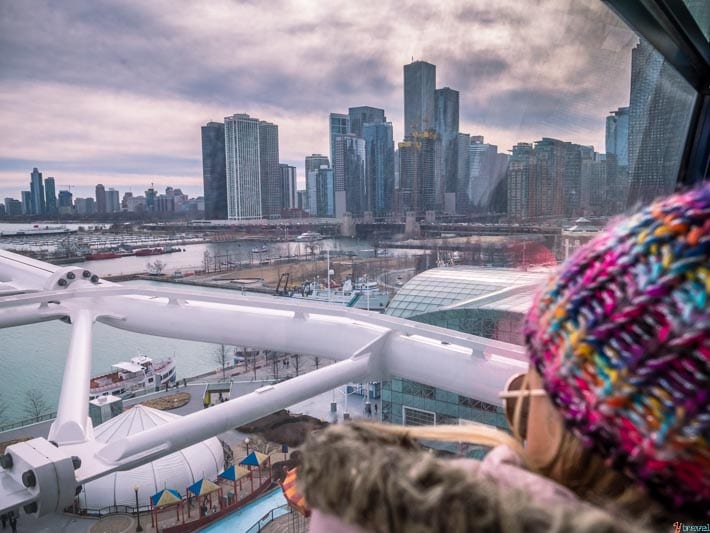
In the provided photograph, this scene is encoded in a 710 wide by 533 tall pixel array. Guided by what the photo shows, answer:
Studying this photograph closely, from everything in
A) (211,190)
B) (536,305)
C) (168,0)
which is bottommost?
(536,305)

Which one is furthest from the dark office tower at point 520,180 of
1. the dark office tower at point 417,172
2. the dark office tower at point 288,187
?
the dark office tower at point 288,187

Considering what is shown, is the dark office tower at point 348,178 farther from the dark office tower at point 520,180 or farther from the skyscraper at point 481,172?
the dark office tower at point 520,180

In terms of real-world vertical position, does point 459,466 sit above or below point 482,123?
below

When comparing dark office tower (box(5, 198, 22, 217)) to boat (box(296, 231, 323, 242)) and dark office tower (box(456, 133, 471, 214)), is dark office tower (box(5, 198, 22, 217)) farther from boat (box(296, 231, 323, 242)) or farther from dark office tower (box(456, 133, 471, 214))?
dark office tower (box(456, 133, 471, 214))

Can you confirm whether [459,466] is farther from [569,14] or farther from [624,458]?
[569,14]

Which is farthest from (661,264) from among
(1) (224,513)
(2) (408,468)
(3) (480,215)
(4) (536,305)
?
(3) (480,215)

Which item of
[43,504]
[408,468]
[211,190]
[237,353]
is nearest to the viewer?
[408,468]

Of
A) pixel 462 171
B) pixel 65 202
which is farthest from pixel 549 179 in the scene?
pixel 65 202
